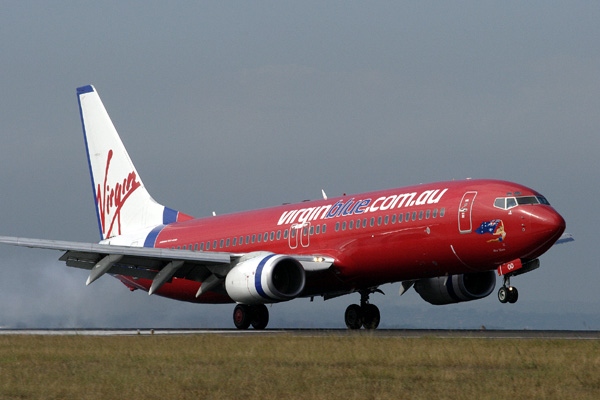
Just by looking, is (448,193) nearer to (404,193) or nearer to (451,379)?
(404,193)

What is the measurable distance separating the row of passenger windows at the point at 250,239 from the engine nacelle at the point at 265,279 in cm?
233

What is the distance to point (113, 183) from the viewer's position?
143 ft

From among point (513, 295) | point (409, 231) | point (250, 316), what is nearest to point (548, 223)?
point (513, 295)

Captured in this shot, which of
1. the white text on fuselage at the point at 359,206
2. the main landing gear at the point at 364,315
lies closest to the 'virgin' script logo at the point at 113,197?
the white text on fuselage at the point at 359,206

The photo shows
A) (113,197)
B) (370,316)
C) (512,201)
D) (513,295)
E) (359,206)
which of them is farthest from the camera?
(113,197)

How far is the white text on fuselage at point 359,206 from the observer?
96.7ft

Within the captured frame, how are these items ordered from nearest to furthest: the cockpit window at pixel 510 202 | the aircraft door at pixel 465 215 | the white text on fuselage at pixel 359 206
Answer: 1. the cockpit window at pixel 510 202
2. the aircraft door at pixel 465 215
3. the white text on fuselage at pixel 359 206

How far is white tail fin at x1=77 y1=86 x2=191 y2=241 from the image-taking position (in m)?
42.1

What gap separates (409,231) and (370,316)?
5.81 metres

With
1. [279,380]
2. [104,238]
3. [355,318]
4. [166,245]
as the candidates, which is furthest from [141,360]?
[104,238]

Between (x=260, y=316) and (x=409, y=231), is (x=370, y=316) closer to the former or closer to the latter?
(x=260, y=316)

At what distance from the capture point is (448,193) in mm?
29016

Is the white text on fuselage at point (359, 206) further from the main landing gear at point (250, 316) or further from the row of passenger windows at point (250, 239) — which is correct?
the main landing gear at point (250, 316)

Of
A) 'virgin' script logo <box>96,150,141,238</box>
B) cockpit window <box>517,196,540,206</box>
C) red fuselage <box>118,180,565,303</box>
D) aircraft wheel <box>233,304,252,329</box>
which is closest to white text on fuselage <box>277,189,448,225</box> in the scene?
red fuselage <box>118,180,565,303</box>
